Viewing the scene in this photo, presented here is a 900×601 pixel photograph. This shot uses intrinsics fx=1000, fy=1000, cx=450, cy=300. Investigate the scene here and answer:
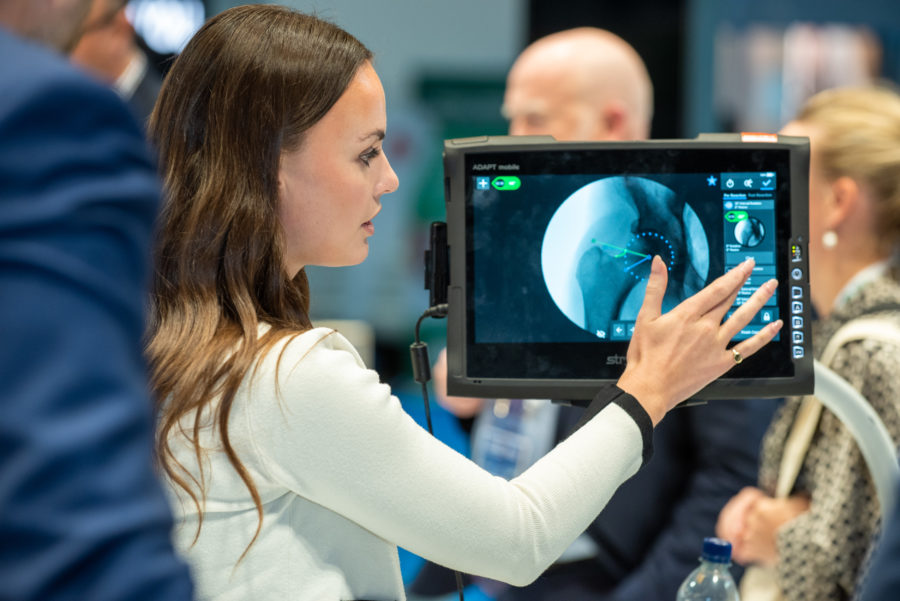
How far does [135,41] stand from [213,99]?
4.02 m

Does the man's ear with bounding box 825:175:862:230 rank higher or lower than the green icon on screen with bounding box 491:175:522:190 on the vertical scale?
lower

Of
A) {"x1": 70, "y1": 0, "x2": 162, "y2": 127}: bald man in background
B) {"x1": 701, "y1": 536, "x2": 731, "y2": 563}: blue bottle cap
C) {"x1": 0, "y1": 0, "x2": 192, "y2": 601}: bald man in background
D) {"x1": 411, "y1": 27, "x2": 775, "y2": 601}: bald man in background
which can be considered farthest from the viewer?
{"x1": 70, "y1": 0, "x2": 162, "y2": 127}: bald man in background

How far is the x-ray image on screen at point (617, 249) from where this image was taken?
1261 millimetres

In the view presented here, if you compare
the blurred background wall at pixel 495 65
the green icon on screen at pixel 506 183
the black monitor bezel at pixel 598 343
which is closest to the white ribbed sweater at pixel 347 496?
the black monitor bezel at pixel 598 343

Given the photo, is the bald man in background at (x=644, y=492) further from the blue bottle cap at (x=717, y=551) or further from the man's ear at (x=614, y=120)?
the man's ear at (x=614, y=120)

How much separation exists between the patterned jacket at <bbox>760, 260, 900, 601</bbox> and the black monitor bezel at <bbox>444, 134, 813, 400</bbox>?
17.8 inches

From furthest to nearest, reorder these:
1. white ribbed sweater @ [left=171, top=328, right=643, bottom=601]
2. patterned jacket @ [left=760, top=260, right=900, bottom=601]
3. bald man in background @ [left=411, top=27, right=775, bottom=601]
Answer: bald man in background @ [left=411, top=27, right=775, bottom=601] → patterned jacket @ [left=760, top=260, right=900, bottom=601] → white ribbed sweater @ [left=171, top=328, right=643, bottom=601]

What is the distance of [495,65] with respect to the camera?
5.47 metres

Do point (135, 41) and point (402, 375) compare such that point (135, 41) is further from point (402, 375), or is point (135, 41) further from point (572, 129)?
point (572, 129)

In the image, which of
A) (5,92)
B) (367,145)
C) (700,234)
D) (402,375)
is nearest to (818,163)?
(700,234)

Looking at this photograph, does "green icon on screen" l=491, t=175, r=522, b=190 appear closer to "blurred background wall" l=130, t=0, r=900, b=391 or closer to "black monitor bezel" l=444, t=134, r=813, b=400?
"black monitor bezel" l=444, t=134, r=813, b=400

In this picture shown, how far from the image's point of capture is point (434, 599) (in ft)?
7.94

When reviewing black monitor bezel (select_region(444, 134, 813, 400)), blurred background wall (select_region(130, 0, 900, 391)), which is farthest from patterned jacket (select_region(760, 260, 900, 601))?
blurred background wall (select_region(130, 0, 900, 391))

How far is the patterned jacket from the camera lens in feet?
5.38
